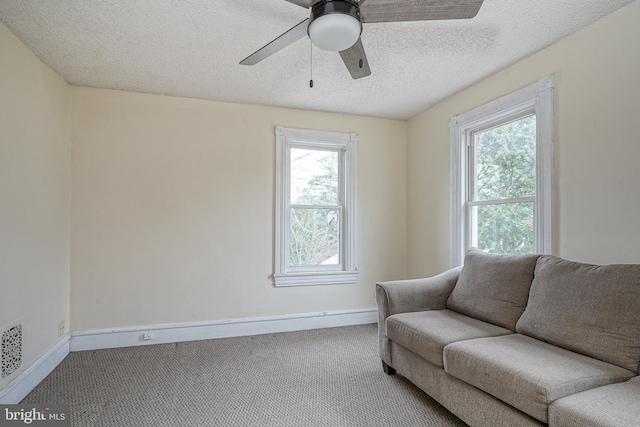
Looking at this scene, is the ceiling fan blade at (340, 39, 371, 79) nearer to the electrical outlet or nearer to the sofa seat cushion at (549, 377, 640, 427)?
the sofa seat cushion at (549, 377, 640, 427)

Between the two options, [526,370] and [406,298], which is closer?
[526,370]

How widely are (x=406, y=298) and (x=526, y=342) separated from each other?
34.8 inches

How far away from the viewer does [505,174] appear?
2.97m

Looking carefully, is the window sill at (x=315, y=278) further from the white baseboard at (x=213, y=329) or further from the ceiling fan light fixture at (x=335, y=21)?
the ceiling fan light fixture at (x=335, y=21)

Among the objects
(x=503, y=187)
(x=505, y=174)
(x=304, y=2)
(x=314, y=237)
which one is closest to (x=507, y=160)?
(x=505, y=174)

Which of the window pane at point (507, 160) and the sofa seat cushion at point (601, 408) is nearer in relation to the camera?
the sofa seat cushion at point (601, 408)

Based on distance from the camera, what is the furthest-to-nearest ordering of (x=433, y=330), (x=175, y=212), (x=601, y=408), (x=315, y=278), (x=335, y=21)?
(x=315, y=278) → (x=175, y=212) → (x=433, y=330) → (x=335, y=21) → (x=601, y=408)

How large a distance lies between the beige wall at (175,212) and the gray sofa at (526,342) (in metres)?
1.64

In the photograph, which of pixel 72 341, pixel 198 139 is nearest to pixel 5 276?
pixel 72 341

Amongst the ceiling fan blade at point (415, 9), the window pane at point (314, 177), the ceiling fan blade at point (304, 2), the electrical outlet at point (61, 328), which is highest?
the ceiling fan blade at point (304, 2)

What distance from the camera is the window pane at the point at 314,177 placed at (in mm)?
3932

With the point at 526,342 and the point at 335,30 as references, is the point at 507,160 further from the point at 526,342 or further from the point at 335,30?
the point at 335,30

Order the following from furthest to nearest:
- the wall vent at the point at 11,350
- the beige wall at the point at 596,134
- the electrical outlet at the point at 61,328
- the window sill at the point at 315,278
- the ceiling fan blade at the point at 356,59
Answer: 1. the window sill at the point at 315,278
2. the electrical outlet at the point at 61,328
3. the wall vent at the point at 11,350
4. the beige wall at the point at 596,134
5. the ceiling fan blade at the point at 356,59

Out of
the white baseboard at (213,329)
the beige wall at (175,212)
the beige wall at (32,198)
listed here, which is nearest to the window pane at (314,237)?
the beige wall at (175,212)
